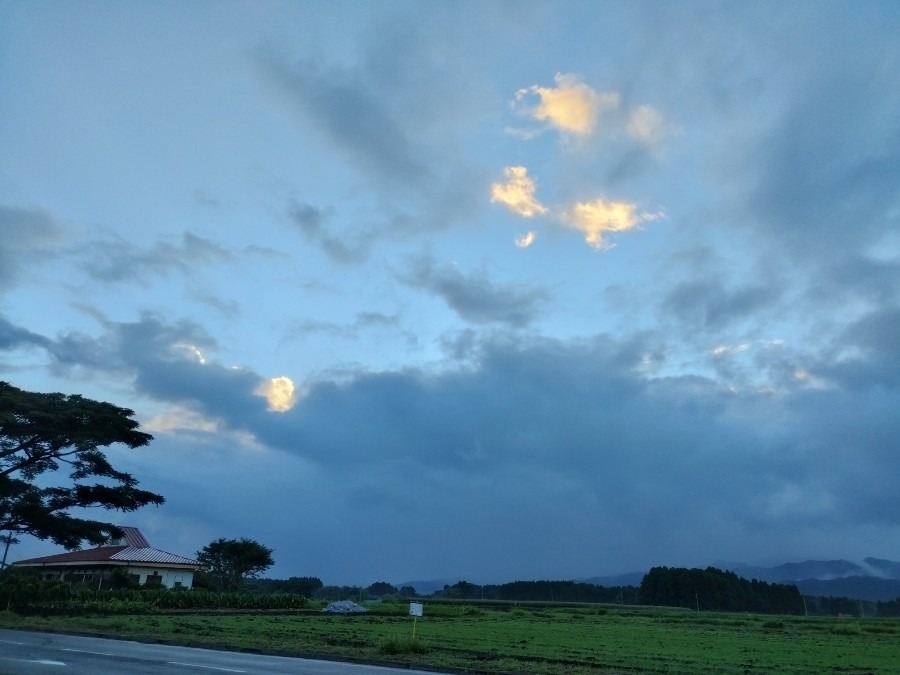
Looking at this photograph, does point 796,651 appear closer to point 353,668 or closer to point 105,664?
point 353,668

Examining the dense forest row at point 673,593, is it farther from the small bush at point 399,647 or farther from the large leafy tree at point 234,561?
the small bush at point 399,647

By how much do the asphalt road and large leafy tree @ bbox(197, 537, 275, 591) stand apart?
45.5 m

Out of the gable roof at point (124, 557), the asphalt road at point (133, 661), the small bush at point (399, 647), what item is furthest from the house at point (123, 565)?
the small bush at point (399, 647)

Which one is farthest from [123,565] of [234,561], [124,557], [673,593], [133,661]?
[673,593]

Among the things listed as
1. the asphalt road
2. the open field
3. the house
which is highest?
the house

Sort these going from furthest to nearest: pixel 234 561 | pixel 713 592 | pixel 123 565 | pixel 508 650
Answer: pixel 713 592, pixel 234 561, pixel 123 565, pixel 508 650

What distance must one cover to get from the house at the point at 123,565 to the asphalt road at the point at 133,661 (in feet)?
106

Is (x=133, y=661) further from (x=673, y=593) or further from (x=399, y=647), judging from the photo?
(x=673, y=593)

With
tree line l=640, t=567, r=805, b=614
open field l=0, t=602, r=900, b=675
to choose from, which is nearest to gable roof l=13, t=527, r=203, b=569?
open field l=0, t=602, r=900, b=675

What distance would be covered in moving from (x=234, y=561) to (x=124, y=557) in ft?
47.6

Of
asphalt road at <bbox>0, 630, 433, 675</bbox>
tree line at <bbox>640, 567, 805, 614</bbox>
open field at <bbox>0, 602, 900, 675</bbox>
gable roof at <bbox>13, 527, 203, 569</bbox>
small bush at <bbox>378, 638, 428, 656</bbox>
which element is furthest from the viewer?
tree line at <bbox>640, 567, 805, 614</bbox>

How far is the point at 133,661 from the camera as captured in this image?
1427 cm

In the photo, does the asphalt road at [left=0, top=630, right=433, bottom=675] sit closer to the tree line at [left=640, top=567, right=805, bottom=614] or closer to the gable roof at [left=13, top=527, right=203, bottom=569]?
the gable roof at [left=13, top=527, right=203, bottom=569]

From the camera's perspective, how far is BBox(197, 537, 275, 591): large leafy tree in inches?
2490
